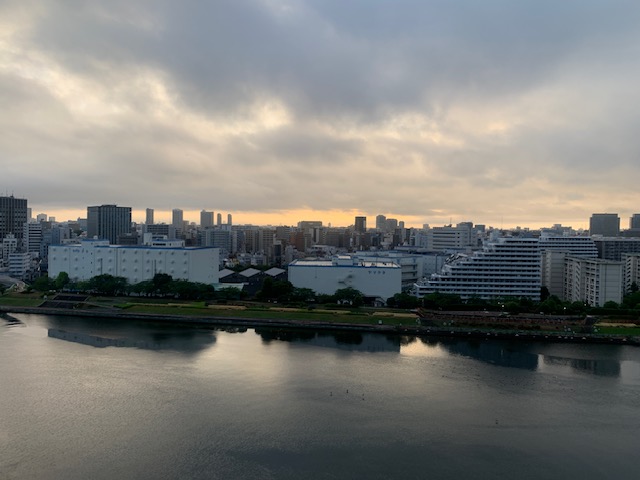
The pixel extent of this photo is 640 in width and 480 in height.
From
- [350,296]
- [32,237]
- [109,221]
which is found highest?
[109,221]

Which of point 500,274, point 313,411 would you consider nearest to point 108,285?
point 313,411

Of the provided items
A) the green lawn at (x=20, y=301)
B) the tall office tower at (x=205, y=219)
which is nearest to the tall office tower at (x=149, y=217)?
the tall office tower at (x=205, y=219)

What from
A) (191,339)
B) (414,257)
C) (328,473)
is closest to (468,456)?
(328,473)

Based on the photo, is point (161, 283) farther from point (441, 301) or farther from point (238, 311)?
point (441, 301)

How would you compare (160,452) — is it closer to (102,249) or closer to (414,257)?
(102,249)

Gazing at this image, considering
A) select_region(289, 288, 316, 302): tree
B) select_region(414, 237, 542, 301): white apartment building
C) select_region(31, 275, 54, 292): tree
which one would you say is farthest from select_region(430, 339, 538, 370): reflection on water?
select_region(31, 275, 54, 292): tree

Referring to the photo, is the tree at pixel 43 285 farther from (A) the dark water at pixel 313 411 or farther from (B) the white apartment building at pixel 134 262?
(A) the dark water at pixel 313 411

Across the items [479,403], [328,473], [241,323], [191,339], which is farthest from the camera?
[241,323]
